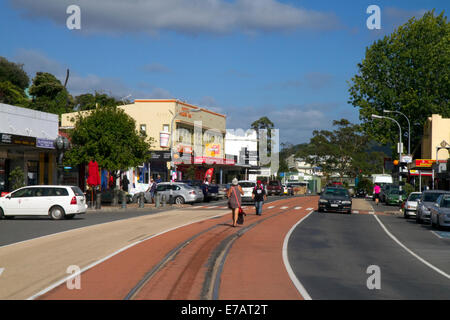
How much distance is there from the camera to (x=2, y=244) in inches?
682

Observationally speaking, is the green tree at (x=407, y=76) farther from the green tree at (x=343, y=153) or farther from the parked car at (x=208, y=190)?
the green tree at (x=343, y=153)

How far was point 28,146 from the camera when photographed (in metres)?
33.4

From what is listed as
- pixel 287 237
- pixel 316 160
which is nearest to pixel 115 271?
pixel 287 237

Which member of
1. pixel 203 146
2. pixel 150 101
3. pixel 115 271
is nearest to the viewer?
pixel 115 271

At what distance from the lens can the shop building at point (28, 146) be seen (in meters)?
33.9

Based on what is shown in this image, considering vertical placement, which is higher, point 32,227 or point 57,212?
point 57,212

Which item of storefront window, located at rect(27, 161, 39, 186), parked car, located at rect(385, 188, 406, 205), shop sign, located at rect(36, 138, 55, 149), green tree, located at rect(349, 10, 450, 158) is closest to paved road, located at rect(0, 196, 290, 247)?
shop sign, located at rect(36, 138, 55, 149)

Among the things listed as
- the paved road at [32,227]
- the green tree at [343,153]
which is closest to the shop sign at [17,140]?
the paved road at [32,227]

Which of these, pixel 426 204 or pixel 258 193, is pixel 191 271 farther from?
pixel 426 204

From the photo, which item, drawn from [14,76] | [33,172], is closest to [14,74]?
[14,76]

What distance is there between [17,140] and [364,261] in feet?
72.7

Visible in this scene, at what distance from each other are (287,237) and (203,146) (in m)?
54.4

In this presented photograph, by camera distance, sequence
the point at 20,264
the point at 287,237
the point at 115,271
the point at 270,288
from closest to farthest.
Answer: the point at 270,288, the point at 115,271, the point at 20,264, the point at 287,237
